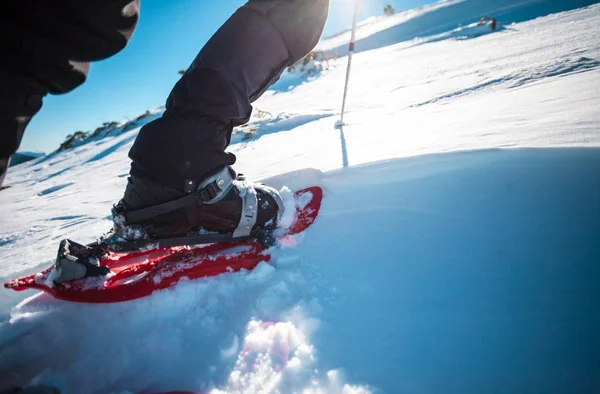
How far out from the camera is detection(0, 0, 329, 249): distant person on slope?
57 cm

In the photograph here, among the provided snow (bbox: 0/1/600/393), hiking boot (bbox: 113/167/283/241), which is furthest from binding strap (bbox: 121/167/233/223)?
snow (bbox: 0/1/600/393)

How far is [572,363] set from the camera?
0.52m

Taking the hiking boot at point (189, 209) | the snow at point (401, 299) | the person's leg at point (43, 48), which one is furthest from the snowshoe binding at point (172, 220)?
the person's leg at point (43, 48)

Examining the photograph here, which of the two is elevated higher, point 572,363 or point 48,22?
point 48,22

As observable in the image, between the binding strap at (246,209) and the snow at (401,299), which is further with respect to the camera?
the binding strap at (246,209)

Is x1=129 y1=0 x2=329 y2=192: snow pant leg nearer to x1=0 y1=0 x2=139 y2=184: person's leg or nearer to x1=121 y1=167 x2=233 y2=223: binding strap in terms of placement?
x1=121 y1=167 x2=233 y2=223: binding strap

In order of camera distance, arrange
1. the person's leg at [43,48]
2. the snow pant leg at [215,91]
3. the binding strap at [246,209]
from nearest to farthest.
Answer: the person's leg at [43,48] < the snow pant leg at [215,91] < the binding strap at [246,209]

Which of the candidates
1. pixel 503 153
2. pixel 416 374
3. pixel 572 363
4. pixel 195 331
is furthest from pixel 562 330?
pixel 195 331

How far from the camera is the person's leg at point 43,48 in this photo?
53cm

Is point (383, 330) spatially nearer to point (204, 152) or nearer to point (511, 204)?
point (511, 204)

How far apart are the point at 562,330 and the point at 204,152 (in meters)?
0.97

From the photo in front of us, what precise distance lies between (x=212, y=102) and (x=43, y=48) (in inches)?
14.1

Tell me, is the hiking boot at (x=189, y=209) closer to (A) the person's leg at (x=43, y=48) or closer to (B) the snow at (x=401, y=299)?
(B) the snow at (x=401, y=299)

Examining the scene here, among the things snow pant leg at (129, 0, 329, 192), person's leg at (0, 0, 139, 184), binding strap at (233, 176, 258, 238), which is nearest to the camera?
person's leg at (0, 0, 139, 184)
